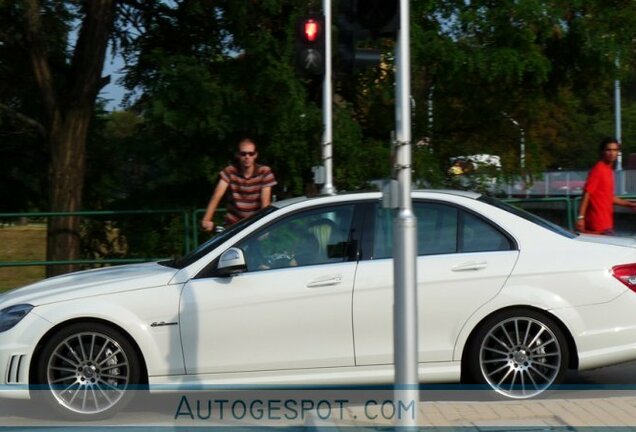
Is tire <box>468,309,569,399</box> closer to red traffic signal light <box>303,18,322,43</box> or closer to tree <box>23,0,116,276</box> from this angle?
red traffic signal light <box>303,18,322,43</box>

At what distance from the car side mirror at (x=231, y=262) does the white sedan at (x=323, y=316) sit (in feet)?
0.04

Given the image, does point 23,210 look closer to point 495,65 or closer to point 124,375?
point 495,65

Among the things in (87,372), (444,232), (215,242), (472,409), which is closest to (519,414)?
(472,409)

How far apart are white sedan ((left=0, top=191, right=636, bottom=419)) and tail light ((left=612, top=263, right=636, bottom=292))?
0.03 feet

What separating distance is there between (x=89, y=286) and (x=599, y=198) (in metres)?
5.37

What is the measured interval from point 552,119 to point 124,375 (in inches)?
515

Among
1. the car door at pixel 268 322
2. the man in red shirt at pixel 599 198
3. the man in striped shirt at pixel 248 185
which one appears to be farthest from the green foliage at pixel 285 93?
the car door at pixel 268 322

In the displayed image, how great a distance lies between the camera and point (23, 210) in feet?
61.9

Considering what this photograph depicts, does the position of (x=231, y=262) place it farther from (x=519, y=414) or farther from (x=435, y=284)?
(x=519, y=414)

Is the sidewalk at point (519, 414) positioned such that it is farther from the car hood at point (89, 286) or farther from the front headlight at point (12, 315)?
the front headlight at point (12, 315)

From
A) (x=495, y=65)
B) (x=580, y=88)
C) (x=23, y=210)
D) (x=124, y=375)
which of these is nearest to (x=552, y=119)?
(x=580, y=88)

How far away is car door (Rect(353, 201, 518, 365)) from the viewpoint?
7.78 m

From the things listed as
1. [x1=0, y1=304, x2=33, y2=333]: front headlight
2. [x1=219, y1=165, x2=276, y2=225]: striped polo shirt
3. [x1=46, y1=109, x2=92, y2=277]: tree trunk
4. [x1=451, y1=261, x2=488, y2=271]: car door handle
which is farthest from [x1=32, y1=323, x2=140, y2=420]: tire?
[x1=46, y1=109, x2=92, y2=277]: tree trunk

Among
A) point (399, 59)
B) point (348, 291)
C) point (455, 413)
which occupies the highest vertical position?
point (399, 59)
